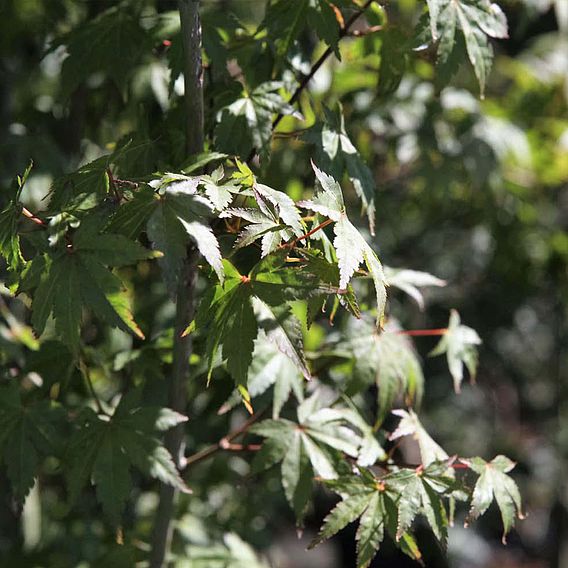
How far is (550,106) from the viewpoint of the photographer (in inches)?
105

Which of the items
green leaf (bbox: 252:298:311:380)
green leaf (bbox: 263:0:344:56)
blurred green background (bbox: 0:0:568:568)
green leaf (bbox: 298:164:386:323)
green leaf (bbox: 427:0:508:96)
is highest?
green leaf (bbox: 263:0:344:56)

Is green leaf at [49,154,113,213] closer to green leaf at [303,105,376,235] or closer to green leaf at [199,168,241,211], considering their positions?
green leaf at [199,168,241,211]

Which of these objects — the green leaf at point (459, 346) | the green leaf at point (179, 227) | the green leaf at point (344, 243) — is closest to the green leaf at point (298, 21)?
the green leaf at point (344, 243)

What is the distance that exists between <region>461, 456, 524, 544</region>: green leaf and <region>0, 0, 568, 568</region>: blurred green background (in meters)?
0.44

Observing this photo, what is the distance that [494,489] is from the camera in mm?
1244

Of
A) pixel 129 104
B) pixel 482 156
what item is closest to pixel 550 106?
pixel 482 156

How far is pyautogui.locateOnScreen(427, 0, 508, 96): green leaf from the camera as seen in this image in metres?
1.28

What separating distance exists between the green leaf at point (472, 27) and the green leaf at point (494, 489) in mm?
593

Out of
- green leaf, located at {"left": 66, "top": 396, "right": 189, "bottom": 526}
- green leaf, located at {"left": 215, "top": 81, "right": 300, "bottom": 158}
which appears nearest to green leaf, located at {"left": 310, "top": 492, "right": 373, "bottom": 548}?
green leaf, located at {"left": 66, "top": 396, "right": 189, "bottom": 526}

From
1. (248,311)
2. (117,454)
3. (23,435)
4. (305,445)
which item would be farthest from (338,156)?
(23,435)

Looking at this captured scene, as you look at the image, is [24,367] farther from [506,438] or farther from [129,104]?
[506,438]

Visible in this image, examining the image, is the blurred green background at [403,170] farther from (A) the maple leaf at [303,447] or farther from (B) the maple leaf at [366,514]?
(B) the maple leaf at [366,514]

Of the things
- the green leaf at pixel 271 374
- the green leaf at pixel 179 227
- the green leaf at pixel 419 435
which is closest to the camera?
the green leaf at pixel 179 227

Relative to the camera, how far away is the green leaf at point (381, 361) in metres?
1.44
